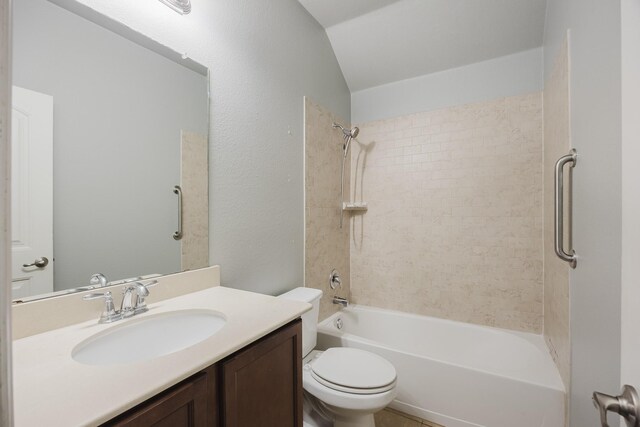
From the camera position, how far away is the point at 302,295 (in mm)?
1594

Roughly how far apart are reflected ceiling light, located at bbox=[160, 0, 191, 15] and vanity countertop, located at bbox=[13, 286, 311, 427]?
1.13m

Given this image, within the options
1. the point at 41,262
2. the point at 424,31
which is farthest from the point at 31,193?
the point at 424,31

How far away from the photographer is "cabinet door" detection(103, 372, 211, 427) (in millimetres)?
517

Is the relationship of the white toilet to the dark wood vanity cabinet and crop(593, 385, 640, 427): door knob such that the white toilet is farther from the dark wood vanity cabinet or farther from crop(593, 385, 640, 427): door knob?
crop(593, 385, 640, 427): door knob

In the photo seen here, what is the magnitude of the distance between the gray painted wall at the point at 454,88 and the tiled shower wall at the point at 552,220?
236 mm

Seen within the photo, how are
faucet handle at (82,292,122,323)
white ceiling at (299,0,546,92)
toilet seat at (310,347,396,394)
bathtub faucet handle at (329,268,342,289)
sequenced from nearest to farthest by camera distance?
faucet handle at (82,292,122,323), toilet seat at (310,347,396,394), white ceiling at (299,0,546,92), bathtub faucet handle at (329,268,342,289)

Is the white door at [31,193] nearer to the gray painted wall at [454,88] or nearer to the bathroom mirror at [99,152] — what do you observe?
the bathroom mirror at [99,152]

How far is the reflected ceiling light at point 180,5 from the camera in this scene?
103cm

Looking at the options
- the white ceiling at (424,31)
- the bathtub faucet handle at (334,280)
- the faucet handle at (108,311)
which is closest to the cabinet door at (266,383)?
the faucet handle at (108,311)

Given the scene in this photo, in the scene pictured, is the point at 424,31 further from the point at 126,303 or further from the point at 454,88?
the point at 126,303

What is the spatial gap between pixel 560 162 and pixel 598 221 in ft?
1.17

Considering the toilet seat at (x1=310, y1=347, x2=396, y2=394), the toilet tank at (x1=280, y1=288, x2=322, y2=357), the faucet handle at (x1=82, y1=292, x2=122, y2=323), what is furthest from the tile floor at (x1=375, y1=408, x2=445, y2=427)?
the faucet handle at (x1=82, y1=292, x2=122, y2=323)

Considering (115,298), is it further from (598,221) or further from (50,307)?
(598,221)

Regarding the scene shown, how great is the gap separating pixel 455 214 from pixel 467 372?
1110 millimetres
